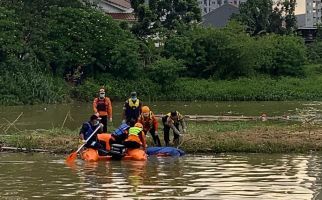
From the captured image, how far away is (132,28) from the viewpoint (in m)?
50.9

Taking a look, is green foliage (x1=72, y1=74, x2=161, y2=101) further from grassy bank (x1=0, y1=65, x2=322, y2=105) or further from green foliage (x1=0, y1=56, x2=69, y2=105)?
green foliage (x1=0, y1=56, x2=69, y2=105)

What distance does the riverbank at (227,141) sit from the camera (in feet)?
51.4

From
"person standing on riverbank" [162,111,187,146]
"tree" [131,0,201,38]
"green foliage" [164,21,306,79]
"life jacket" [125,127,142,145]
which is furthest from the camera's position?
"tree" [131,0,201,38]

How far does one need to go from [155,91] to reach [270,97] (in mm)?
8414

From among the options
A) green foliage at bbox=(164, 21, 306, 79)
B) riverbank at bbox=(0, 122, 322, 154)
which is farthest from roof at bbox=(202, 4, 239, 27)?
riverbank at bbox=(0, 122, 322, 154)

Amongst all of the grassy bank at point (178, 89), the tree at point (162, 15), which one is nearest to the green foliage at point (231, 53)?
the grassy bank at point (178, 89)

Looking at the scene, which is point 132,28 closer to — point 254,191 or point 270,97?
point 270,97

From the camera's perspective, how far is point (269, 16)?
6419 cm

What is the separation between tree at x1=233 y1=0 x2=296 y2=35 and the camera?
64.0 metres

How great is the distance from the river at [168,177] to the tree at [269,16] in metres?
50.4

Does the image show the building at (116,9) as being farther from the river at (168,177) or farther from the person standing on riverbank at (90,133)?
the river at (168,177)

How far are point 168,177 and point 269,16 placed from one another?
54.2m

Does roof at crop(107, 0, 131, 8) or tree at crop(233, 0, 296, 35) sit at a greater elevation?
roof at crop(107, 0, 131, 8)

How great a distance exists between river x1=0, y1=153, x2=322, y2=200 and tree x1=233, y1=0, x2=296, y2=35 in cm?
5042
